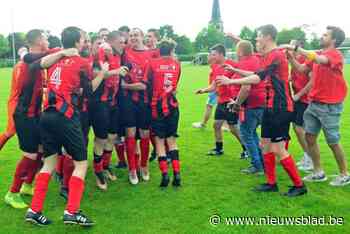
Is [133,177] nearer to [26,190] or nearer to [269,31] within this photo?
[26,190]

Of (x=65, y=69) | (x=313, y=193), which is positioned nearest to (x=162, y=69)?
(x=65, y=69)

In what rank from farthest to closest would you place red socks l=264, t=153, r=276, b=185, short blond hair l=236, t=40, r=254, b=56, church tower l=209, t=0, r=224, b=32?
1. church tower l=209, t=0, r=224, b=32
2. short blond hair l=236, t=40, r=254, b=56
3. red socks l=264, t=153, r=276, b=185

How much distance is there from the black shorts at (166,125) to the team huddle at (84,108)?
0.02 meters

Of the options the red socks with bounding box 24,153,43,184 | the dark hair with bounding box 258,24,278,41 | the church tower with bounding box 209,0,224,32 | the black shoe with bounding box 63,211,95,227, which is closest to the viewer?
the black shoe with bounding box 63,211,95,227

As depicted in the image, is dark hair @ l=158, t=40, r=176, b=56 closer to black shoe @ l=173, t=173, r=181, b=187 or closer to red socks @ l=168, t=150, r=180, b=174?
red socks @ l=168, t=150, r=180, b=174

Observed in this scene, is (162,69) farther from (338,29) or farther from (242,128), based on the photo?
(338,29)

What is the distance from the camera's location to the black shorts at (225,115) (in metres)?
8.88

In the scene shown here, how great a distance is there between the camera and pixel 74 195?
18.1 ft

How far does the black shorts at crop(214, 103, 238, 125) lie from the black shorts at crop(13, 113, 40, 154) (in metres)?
3.96

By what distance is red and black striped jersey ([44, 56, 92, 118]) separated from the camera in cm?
559

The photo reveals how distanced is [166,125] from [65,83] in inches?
86.4

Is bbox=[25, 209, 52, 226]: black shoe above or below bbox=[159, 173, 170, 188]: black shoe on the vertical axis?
above

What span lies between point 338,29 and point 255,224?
11.5 feet

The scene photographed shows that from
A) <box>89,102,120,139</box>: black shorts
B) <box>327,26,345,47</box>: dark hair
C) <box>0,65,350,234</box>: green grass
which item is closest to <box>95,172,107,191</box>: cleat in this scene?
<box>0,65,350,234</box>: green grass
